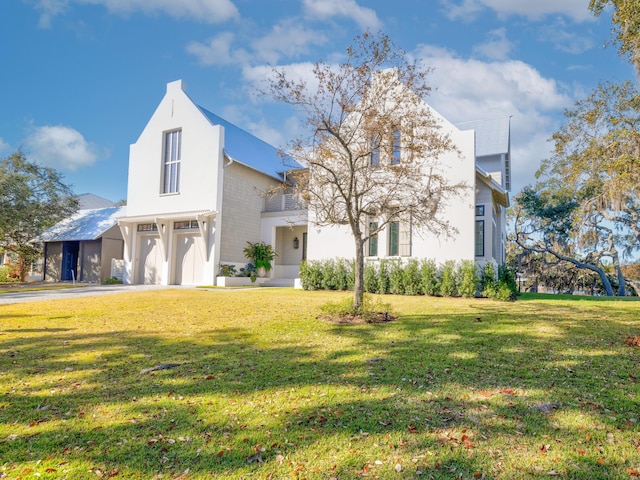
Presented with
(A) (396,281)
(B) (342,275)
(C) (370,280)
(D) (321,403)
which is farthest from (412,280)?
(D) (321,403)

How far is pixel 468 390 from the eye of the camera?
379 centimetres

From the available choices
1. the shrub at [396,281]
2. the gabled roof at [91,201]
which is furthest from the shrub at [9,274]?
the shrub at [396,281]

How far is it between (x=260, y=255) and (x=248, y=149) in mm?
6324

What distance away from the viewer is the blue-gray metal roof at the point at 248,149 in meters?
19.6

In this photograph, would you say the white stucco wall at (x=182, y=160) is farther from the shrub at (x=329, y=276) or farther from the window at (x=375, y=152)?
the window at (x=375, y=152)

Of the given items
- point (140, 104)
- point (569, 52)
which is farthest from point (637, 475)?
point (140, 104)

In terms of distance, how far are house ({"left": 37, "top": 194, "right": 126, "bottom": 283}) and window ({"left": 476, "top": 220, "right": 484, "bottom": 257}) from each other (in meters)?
20.2

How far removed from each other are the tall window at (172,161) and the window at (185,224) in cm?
179

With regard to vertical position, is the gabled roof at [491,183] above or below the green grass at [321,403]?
above

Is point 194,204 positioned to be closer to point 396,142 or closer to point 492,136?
point 396,142

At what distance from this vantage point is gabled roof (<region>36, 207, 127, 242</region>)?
22156 mm

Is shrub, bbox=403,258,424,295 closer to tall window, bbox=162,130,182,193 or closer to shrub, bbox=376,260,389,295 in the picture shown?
shrub, bbox=376,260,389,295

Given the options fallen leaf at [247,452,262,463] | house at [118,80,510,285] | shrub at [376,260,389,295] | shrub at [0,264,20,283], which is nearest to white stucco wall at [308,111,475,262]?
shrub at [376,260,389,295]

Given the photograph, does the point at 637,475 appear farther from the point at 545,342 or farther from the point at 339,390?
the point at 545,342
